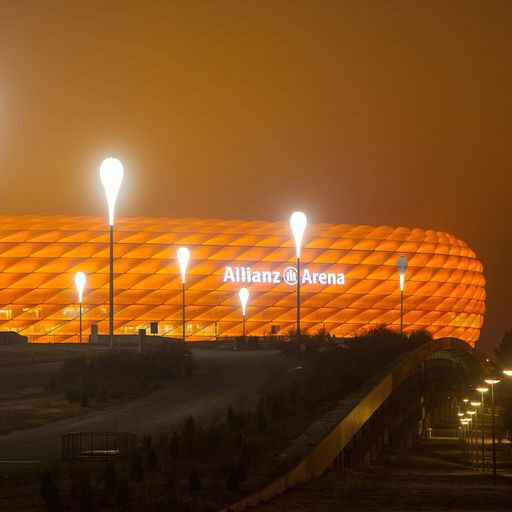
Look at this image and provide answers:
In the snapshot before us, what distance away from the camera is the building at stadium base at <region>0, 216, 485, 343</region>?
103 meters

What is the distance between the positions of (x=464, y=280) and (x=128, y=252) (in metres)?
38.7

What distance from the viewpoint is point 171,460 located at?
1919 centimetres

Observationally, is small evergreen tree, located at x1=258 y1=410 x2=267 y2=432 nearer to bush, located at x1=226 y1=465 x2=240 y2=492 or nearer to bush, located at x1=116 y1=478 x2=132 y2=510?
bush, located at x1=226 y1=465 x2=240 y2=492

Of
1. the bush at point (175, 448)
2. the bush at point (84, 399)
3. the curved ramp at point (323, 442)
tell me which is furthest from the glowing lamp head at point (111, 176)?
the bush at point (175, 448)

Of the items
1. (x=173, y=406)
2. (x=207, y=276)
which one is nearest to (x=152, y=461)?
(x=173, y=406)

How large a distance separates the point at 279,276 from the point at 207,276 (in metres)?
6.51

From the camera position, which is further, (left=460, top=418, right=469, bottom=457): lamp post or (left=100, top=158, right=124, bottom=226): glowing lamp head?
(left=460, top=418, right=469, bottom=457): lamp post

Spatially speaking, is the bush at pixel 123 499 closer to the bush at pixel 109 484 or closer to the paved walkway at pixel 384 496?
the bush at pixel 109 484

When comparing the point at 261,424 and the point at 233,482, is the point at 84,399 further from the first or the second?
the point at 233,482

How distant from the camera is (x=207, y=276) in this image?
10788cm

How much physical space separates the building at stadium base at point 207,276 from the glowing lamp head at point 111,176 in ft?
204

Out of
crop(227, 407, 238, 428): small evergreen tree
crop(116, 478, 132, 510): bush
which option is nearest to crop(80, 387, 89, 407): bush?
crop(227, 407, 238, 428): small evergreen tree

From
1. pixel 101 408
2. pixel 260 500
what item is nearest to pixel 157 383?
pixel 101 408

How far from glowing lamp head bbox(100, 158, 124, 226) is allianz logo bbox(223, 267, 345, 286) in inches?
2838
